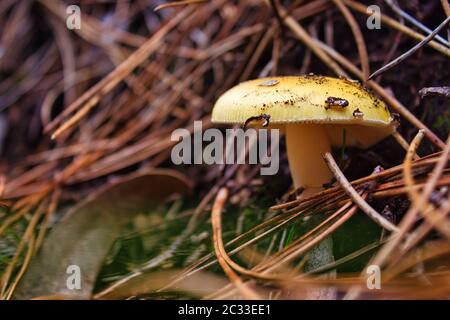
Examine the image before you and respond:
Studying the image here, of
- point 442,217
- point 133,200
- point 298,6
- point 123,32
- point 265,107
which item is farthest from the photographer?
point 123,32

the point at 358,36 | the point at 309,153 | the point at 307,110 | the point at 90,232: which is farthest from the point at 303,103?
the point at 90,232

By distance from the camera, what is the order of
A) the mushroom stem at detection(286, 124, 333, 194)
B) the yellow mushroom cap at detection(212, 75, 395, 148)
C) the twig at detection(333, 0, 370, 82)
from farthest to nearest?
the twig at detection(333, 0, 370, 82) < the mushroom stem at detection(286, 124, 333, 194) < the yellow mushroom cap at detection(212, 75, 395, 148)

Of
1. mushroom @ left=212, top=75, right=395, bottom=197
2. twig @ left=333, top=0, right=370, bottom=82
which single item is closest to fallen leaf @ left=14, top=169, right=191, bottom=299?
mushroom @ left=212, top=75, right=395, bottom=197

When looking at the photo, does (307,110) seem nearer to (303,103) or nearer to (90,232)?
(303,103)

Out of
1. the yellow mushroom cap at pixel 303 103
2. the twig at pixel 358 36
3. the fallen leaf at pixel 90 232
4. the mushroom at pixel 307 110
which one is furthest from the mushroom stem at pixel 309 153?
the fallen leaf at pixel 90 232

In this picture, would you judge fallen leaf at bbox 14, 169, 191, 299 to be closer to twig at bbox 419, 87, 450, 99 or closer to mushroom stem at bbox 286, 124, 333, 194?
mushroom stem at bbox 286, 124, 333, 194

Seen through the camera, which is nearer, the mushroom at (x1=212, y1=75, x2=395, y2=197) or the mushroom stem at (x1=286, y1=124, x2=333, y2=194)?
the mushroom at (x1=212, y1=75, x2=395, y2=197)

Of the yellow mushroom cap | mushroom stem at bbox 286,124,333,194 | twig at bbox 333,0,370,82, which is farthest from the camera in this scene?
twig at bbox 333,0,370,82
